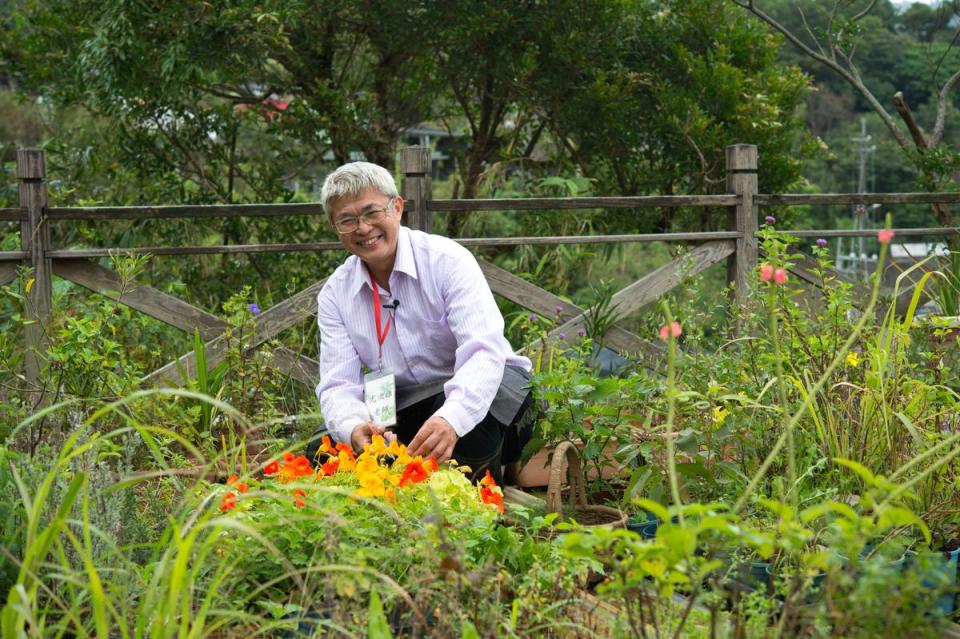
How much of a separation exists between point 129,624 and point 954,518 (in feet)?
5.99

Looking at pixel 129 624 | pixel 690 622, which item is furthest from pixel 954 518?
pixel 129 624

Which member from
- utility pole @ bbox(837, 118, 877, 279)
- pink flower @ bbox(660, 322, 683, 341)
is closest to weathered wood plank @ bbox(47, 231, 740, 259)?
utility pole @ bbox(837, 118, 877, 279)

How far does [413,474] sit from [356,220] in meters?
1.07

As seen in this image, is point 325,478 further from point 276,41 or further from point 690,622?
point 276,41

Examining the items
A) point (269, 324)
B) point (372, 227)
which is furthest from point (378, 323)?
point (269, 324)

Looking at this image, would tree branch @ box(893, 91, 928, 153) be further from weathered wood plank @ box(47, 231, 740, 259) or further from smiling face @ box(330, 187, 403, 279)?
smiling face @ box(330, 187, 403, 279)

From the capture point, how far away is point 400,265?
3.06 metres

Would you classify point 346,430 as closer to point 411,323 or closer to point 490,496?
point 411,323

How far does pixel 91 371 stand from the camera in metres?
3.44

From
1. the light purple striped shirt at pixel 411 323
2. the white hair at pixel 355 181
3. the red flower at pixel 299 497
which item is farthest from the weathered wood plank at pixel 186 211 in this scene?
the red flower at pixel 299 497

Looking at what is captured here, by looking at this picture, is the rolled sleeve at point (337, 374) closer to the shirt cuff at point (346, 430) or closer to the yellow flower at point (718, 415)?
the shirt cuff at point (346, 430)

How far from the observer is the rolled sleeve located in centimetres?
294

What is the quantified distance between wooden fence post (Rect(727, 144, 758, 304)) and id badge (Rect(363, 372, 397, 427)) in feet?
8.88

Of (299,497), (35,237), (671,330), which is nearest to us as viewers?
(671,330)
